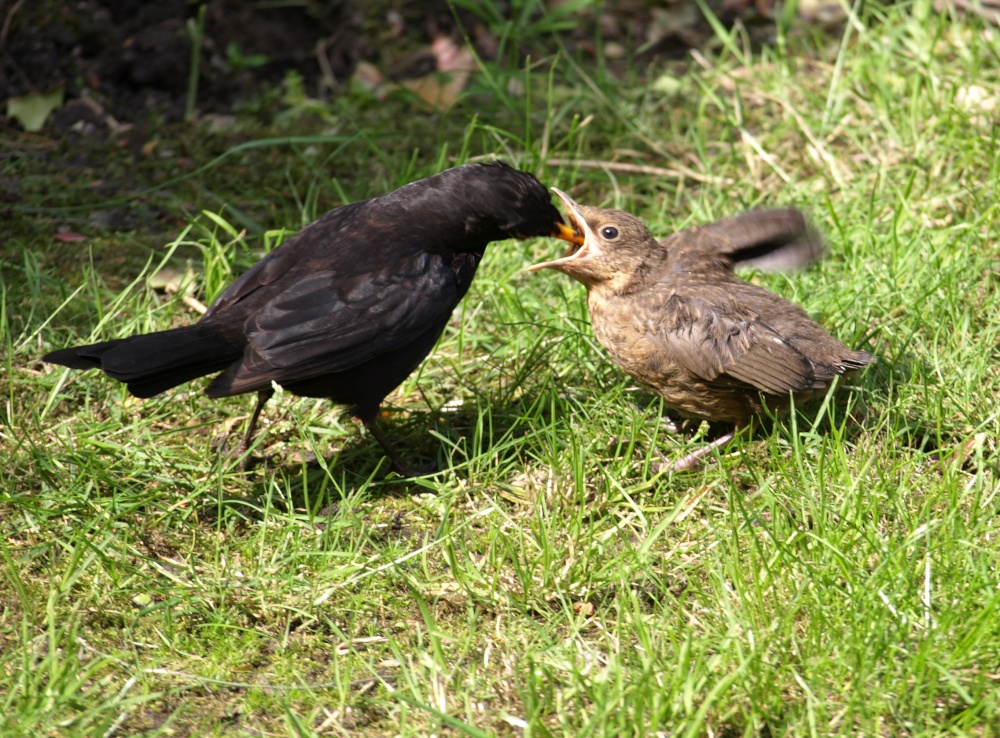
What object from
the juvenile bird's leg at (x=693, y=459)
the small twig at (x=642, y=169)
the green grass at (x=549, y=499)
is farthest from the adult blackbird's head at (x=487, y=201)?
the small twig at (x=642, y=169)

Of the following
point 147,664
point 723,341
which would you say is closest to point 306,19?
point 723,341

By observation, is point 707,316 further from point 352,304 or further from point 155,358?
point 155,358

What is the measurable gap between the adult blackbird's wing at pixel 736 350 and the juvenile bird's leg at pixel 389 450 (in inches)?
42.9

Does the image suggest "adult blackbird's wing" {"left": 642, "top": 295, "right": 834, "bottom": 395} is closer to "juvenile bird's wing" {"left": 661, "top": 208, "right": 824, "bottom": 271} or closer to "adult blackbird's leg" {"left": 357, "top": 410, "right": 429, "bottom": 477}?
"juvenile bird's wing" {"left": 661, "top": 208, "right": 824, "bottom": 271}

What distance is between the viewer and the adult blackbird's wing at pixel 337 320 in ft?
13.0

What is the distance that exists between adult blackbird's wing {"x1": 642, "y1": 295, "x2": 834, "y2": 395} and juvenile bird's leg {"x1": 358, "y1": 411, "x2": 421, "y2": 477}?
3.58 ft

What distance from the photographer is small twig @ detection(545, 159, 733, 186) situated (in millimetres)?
5785

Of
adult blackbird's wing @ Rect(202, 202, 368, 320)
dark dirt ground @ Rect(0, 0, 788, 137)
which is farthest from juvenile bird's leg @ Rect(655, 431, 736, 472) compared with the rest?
dark dirt ground @ Rect(0, 0, 788, 137)

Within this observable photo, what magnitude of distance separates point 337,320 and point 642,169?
240 cm

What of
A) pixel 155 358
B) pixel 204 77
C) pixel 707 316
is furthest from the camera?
pixel 204 77

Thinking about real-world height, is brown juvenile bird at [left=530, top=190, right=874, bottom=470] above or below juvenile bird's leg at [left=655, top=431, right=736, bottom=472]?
above

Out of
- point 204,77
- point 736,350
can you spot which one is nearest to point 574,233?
point 736,350

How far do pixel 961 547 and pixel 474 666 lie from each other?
1534 mm

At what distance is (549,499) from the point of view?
160 inches
